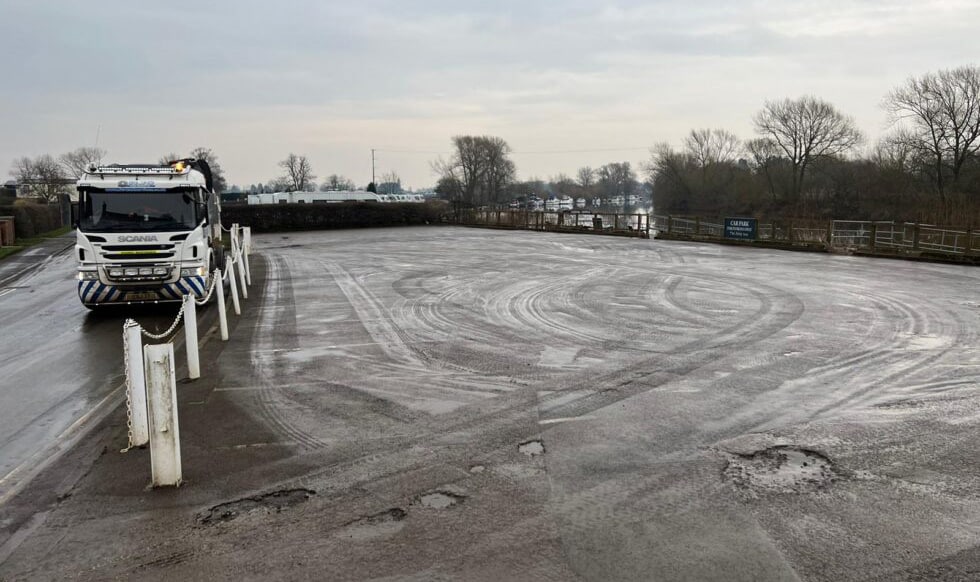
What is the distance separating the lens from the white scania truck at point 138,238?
42.4 feet

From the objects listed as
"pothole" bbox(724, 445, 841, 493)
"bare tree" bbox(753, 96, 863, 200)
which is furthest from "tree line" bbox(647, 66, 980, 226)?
"pothole" bbox(724, 445, 841, 493)

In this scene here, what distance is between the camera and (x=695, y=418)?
6812 millimetres

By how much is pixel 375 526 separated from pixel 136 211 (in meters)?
11.3

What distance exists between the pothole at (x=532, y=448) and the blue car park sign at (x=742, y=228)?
28.2 metres

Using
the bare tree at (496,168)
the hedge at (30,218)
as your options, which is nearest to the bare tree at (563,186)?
the bare tree at (496,168)

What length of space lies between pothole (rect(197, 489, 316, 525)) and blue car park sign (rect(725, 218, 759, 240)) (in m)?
30.0

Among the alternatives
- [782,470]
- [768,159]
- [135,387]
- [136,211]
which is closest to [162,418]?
[135,387]

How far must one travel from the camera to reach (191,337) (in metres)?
8.36

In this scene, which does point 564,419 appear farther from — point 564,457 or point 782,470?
point 782,470

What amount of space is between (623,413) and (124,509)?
4600 millimetres

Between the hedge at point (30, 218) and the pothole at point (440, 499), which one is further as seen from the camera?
the hedge at point (30, 218)

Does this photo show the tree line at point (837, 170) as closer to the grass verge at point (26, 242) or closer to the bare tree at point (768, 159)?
the bare tree at point (768, 159)

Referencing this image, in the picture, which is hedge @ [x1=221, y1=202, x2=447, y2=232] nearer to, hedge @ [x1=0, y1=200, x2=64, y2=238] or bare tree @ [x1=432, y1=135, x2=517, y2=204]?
hedge @ [x1=0, y1=200, x2=64, y2=238]

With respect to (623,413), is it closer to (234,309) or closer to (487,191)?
(234,309)
